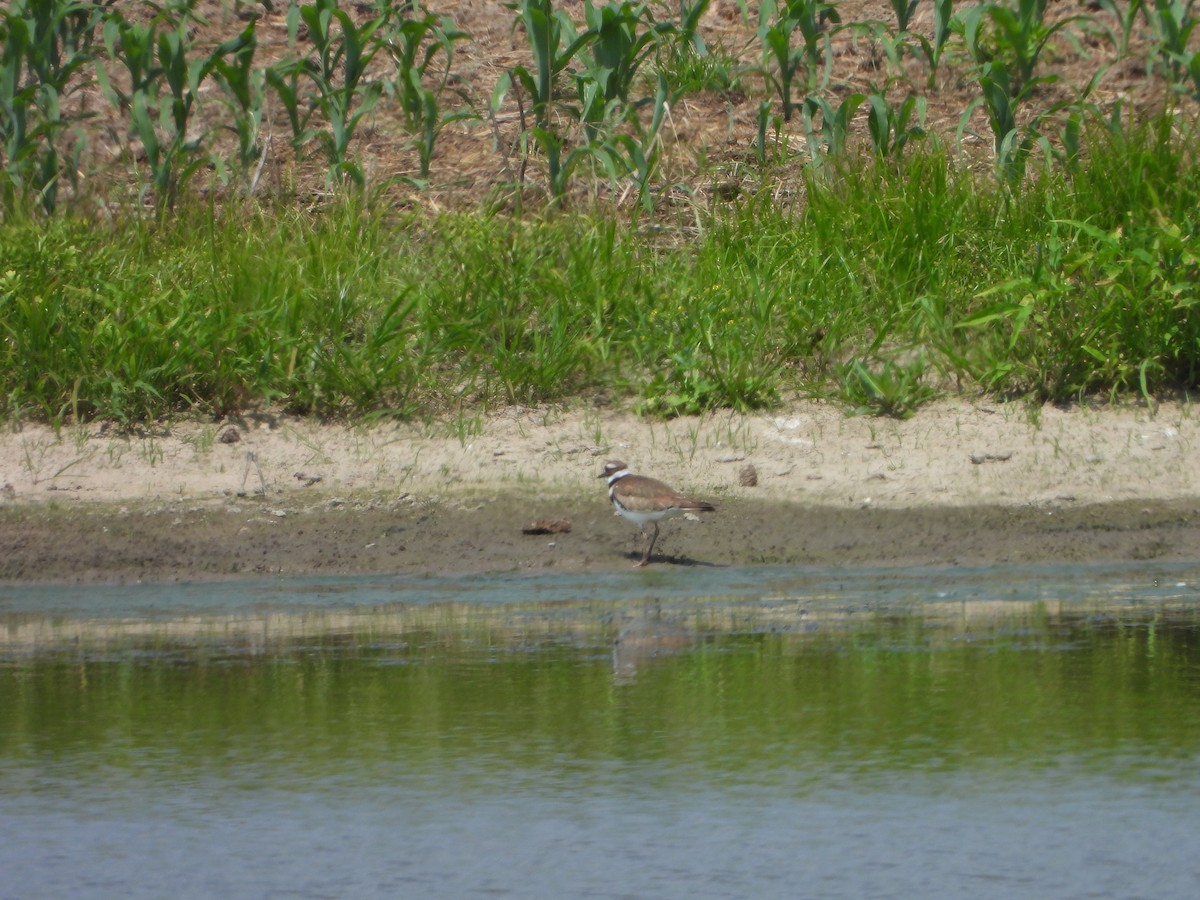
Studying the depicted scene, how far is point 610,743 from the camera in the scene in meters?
4.84

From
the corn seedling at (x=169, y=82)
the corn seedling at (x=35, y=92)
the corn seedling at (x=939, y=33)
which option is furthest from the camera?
the corn seedling at (x=939, y=33)

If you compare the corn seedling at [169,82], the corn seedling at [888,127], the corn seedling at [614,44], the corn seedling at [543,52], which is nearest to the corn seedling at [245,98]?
the corn seedling at [169,82]

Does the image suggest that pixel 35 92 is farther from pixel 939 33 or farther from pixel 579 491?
pixel 939 33

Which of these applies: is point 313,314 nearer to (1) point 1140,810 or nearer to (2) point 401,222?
(2) point 401,222

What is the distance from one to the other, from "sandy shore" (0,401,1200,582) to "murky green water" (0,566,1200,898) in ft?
2.26

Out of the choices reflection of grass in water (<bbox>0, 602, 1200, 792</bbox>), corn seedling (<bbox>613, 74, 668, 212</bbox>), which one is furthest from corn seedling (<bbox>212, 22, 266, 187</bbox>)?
reflection of grass in water (<bbox>0, 602, 1200, 792</bbox>)

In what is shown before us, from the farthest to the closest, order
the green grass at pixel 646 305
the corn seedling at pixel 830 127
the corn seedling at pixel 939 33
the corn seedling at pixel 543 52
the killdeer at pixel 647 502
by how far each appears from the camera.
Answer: the corn seedling at pixel 939 33
the corn seedling at pixel 543 52
the corn seedling at pixel 830 127
the green grass at pixel 646 305
the killdeer at pixel 647 502

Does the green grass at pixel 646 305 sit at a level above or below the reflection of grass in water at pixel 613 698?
above

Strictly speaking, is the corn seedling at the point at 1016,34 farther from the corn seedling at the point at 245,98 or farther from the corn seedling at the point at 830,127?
the corn seedling at the point at 245,98

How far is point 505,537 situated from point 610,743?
10.7 feet

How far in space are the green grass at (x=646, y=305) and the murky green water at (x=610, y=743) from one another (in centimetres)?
206

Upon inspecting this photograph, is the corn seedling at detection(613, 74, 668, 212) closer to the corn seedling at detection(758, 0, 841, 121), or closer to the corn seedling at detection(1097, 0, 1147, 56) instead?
the corn seedling at detection(758, 0, 841, 121)

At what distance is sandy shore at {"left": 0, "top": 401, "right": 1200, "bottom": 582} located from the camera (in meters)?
7.87

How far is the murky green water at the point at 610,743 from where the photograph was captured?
3922 millimetres
